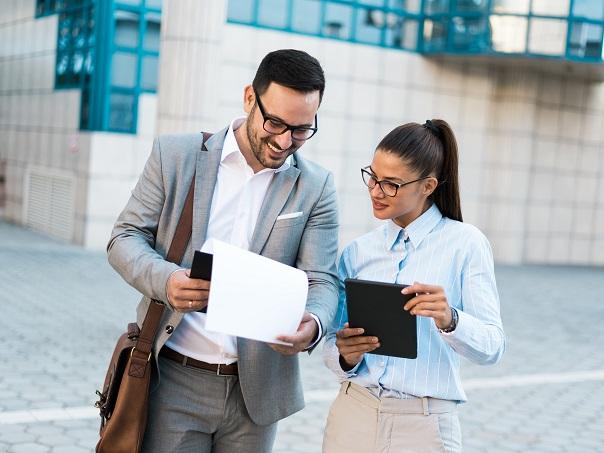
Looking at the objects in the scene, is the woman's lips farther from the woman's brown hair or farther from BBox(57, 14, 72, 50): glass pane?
BBox(57, 14, 72, 50): glass pane

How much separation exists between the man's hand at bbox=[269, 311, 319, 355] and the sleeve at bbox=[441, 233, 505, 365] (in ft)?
1.35

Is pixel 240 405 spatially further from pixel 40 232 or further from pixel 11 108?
pixel 11 108

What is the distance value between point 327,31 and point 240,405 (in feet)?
49.9

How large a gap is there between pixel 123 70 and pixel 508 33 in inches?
300

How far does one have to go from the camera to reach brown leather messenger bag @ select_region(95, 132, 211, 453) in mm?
2938

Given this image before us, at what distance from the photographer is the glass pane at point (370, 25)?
18.0 metres

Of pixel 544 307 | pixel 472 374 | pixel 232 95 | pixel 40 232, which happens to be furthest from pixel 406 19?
pixel 472 374

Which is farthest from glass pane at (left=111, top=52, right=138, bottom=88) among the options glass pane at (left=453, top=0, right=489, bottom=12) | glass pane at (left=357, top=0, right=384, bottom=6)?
glass pane at (left=453, top=0, right=489, bottom=12)

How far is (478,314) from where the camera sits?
296 centimetres

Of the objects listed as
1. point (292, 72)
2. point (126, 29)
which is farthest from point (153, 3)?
point (292, 72)

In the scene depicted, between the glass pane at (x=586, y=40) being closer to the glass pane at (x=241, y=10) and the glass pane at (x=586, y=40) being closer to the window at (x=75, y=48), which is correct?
the glass pane at (x=241, y=10)

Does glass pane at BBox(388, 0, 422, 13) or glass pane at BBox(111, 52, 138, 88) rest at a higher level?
glass pane at BBox(388, 0, 422, 13)

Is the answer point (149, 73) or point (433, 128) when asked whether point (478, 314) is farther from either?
point (149, 73)

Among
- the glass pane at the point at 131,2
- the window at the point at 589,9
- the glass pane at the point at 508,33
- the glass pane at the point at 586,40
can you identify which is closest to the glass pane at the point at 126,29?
the glass pane at the point at 131,2
